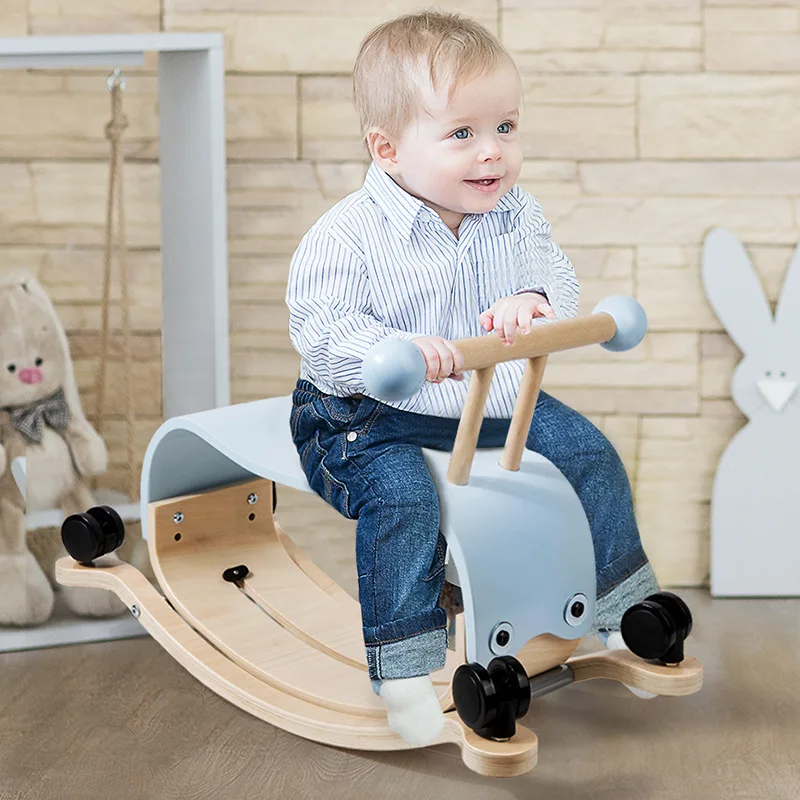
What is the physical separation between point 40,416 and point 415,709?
81cm

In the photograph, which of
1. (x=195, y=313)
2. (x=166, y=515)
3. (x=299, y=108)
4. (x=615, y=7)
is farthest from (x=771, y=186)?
(x=166, y=515)

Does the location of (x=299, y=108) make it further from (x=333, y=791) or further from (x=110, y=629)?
(x=333, y=791)

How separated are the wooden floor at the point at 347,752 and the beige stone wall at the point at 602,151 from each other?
1.22ft

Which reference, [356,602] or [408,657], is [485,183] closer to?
[408,657]

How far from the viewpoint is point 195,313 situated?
192cm

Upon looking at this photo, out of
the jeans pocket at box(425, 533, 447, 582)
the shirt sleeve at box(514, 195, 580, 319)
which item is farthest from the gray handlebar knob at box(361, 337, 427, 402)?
the shirt sleeve at box(514, 195, 580, 319)

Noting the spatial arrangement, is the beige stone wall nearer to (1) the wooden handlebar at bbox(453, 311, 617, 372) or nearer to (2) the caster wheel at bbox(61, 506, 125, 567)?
(2) the caster wheel at bbox(61, 506, 125, 567)

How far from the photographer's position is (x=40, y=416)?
6.16 ft

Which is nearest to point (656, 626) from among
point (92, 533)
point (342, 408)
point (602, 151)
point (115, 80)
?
point (342, 408)

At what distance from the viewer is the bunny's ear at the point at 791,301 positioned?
6.72 feet

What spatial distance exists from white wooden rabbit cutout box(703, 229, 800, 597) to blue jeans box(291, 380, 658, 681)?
58cm

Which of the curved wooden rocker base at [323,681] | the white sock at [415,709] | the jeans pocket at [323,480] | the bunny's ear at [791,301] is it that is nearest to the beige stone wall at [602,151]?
the bunny's ear at [791,301]

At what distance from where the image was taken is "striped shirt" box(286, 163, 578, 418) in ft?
4.72

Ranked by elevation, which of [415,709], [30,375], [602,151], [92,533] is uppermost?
[602,151]
